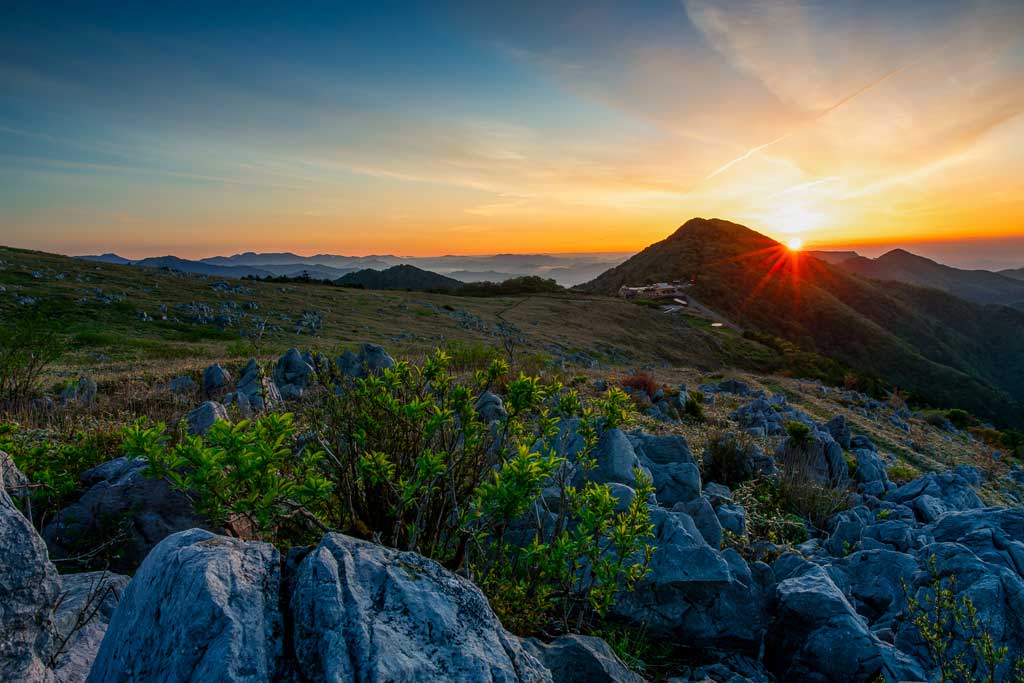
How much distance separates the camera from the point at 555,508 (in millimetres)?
6000

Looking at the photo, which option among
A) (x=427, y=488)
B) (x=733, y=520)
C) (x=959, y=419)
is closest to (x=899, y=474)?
(x=733, y=520)

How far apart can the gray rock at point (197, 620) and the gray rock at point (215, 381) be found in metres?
9.62

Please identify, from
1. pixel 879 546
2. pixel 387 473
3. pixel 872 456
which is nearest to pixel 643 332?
pixel 872 456

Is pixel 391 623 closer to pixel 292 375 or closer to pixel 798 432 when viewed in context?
pixel 798 432

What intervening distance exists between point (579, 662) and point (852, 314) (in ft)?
363

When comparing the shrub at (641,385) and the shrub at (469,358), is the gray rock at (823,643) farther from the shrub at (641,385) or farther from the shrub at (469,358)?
the shrub at (641,385)

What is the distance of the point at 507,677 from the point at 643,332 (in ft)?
182

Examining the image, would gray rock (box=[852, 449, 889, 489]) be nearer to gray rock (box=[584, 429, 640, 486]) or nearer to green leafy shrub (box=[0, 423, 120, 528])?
gray rock (box=[584, 429, 640, 486])

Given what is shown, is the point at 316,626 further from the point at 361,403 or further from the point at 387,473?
the point at 361,403

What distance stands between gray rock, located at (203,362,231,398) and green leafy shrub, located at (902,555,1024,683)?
38.5 ft

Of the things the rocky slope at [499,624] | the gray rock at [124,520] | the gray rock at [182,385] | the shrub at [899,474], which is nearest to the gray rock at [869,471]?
the shrub at [899,474]

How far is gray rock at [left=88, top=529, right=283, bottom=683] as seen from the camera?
79.0 inches

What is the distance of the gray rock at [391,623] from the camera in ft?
6.96

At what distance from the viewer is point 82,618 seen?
3.29 m
